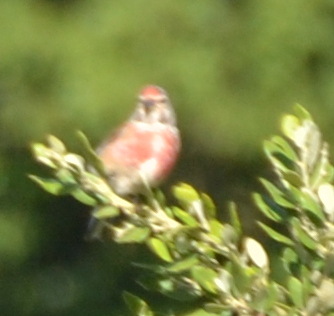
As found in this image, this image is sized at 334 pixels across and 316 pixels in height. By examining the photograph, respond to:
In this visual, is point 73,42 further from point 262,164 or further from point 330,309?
point 330,309

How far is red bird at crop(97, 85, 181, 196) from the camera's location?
217cm

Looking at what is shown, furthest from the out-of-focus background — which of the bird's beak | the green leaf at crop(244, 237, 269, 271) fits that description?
the green leaf at crop(244, 237, 269, 271)

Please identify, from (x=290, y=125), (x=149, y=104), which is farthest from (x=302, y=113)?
(x=149, y=104)

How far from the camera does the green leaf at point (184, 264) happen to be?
1231 mm

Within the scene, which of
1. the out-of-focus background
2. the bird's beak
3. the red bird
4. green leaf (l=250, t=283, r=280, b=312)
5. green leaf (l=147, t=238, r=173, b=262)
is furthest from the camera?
the out-of-focus background

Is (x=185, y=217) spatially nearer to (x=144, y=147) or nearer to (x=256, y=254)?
(x=256, y=254)

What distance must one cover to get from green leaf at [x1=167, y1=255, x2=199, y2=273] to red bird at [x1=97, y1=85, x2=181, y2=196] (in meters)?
0.63

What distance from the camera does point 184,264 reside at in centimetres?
124

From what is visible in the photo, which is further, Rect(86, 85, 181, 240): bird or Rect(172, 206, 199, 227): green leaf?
Rect(86, 85, 181, 240): bird

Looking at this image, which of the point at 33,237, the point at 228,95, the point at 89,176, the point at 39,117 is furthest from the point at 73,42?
the point at 89,176

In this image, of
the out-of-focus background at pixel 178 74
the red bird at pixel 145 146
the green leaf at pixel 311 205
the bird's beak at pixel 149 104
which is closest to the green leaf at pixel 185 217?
the green leaf at pixel 311 205

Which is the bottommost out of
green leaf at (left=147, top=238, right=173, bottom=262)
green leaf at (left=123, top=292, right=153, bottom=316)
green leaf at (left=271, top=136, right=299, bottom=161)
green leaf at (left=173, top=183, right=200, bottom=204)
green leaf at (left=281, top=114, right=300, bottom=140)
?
green leaf at (left=123, top=292, right=153, bottom=316)

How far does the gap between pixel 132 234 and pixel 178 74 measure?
2552 mm

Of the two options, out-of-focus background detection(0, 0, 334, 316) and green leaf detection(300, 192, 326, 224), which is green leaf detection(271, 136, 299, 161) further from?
out-of-focus background detection(0, 0, 334, 316)
